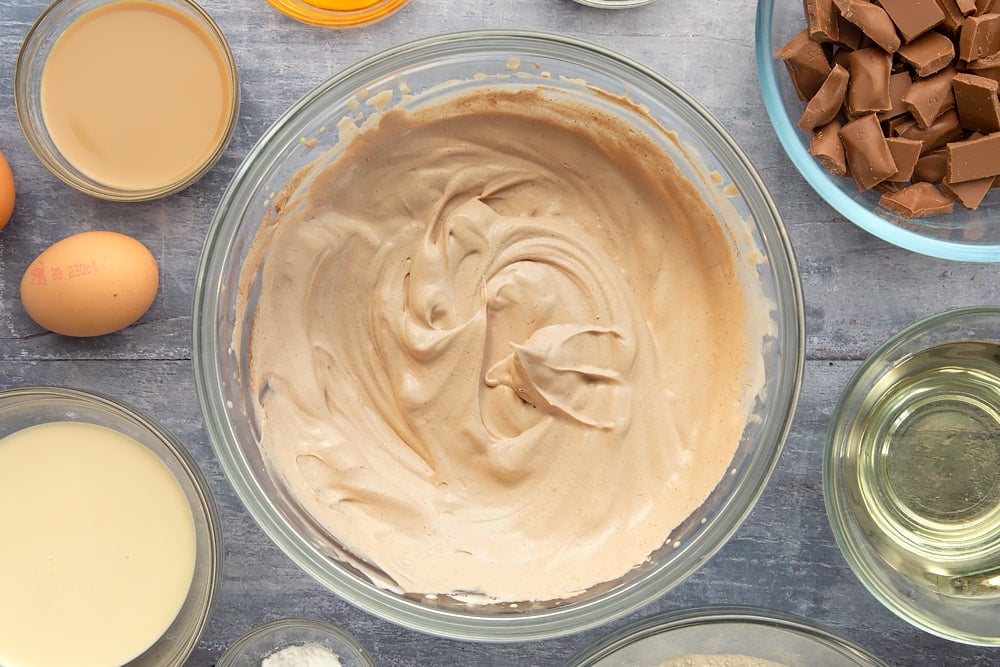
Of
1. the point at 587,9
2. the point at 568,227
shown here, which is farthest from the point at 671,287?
the point at 587,9

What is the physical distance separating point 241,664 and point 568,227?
44.4 inches

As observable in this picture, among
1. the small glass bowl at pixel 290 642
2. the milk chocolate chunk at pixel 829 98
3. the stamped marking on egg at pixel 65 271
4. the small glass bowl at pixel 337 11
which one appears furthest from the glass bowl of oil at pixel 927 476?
the stamped marking on egg at pixel 65 271

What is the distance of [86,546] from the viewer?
1.65m

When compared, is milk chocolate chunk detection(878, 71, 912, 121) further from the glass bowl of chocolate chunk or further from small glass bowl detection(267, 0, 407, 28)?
small glass bowl detection(267, 0, 407, 28)

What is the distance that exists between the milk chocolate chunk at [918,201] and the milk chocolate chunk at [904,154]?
0.12 ft

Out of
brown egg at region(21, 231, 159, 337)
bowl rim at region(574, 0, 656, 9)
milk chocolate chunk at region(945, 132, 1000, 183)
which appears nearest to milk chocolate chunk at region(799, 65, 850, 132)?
milk chocolate chunk at region(945, 132, 1000, 183)

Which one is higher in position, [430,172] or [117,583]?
[430,172]

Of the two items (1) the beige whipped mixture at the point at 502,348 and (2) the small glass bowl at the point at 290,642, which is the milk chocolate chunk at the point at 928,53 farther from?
(2) the small glass bowl at the point at 290,642

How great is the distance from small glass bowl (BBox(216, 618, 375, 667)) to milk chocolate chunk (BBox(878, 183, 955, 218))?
138 centimetres

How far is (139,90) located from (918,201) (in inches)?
61.2

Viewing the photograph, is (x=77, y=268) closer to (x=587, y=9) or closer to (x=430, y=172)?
(x=430, y=172)

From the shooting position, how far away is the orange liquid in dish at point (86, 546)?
1646 millimetres

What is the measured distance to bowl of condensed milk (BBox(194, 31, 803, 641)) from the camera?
1578 mm

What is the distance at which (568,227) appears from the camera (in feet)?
5.49
